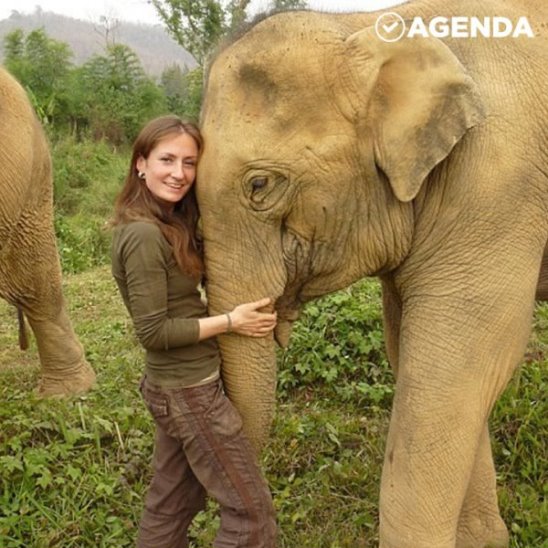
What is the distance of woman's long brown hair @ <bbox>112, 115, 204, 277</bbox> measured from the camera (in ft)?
6.49

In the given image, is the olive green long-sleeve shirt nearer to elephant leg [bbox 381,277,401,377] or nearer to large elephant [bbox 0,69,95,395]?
elephant leg [bbox 381,277,401,377]

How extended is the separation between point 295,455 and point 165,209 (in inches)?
56.3

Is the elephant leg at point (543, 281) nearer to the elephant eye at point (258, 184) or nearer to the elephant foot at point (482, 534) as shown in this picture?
the elephant foot at point (482, 534)

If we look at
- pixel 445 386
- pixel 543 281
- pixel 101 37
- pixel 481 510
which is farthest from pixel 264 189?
pixel 101 37

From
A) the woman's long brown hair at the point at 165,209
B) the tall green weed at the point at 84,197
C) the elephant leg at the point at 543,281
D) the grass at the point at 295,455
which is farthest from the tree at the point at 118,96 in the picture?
the woman's long brown hair at the point at 165,209

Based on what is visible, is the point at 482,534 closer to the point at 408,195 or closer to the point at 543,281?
the point at 543,281

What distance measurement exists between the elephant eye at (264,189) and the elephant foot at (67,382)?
8.05 ft

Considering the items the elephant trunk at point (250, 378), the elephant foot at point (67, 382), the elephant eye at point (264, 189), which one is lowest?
the elephant foot at point (67, 382)

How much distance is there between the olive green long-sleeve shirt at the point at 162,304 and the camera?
195 cm

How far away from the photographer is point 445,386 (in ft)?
6.50

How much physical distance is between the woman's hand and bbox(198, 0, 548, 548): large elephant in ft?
0.13

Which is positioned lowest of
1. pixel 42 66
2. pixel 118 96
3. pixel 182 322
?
pixel 182 322

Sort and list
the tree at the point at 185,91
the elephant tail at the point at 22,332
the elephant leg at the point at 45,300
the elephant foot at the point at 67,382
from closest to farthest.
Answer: the elephant leg at the point at 45,300 < the elephant foot at the point at 67,382 < the elephant tail at the point at 22,332 < the tree at the point at 185,91

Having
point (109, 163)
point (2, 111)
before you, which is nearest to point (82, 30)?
point (109, 163)
